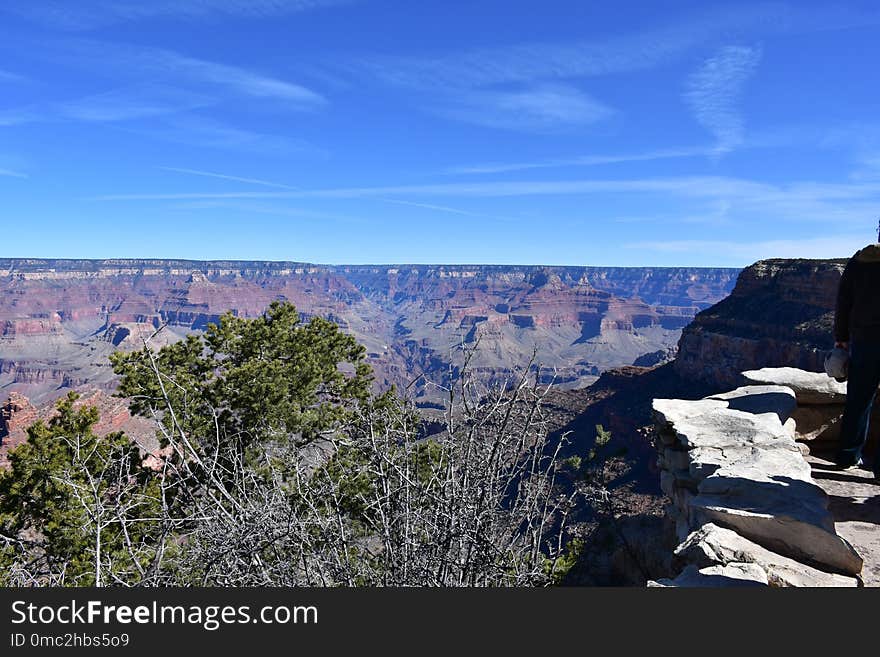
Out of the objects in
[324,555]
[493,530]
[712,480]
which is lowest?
[324,555]

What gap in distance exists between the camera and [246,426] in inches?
519

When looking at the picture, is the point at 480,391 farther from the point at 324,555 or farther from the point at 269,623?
the point at 269,623

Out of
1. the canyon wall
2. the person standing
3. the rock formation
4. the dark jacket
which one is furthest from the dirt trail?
the rock formation

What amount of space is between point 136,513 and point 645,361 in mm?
134398

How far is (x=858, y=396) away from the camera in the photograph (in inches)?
187

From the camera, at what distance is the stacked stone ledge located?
3.22 m

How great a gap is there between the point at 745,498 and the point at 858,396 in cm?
180

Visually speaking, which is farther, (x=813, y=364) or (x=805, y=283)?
(x=805, y=283)

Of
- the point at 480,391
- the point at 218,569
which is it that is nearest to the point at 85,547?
the point at 218,569

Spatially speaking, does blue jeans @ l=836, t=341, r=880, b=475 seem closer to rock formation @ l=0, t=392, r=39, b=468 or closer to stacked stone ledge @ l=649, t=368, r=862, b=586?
stacked stone ledge @ l=649, t=368, r=862, b=586

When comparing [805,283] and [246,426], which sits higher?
[805,283]

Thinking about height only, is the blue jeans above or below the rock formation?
above

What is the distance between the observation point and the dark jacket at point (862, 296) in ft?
14.9

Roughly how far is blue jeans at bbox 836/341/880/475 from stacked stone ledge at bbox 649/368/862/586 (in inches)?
18.5
